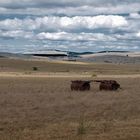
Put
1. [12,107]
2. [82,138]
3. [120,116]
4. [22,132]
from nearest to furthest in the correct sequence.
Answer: [82,138] < [22,132] < [120,116] < [12,107]

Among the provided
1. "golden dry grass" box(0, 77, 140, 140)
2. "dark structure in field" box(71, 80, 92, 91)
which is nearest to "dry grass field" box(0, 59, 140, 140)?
"golden dry grass" box(0, 77, 140, 140)

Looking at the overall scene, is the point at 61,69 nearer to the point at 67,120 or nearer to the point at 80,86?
the point at 80,86

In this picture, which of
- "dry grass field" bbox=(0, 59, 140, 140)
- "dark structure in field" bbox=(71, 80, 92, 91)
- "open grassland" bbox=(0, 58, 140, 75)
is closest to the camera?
"dry grass field" bbox=(0, 59, 140, 140)

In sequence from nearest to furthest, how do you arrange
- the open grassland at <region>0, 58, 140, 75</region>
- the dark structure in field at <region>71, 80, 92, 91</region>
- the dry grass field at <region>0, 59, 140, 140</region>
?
the dry grass field at <region>0, 59, 140, 140</region> < the dark structure in field at <region>71, 80, 92, 91</region> < the open grassland at <region>0, 58, 140, 75</region>

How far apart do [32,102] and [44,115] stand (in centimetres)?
649

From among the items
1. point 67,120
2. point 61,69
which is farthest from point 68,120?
point 61,69

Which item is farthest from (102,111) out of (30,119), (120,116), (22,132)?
(22,132)

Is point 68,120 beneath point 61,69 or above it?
above

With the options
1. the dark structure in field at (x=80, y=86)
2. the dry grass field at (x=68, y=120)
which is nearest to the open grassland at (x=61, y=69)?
the dark structure in field at (x=80, y=86)

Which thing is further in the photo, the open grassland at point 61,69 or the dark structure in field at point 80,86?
the open grassland at point 61,69

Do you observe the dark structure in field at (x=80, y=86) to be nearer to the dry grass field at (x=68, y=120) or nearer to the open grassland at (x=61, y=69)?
the dry grass field at (x=68, y=120)

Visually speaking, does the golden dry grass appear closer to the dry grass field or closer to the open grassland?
the dry grass field

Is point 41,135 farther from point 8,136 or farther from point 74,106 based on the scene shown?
point 74,106

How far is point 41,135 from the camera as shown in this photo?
15508 millimetres
